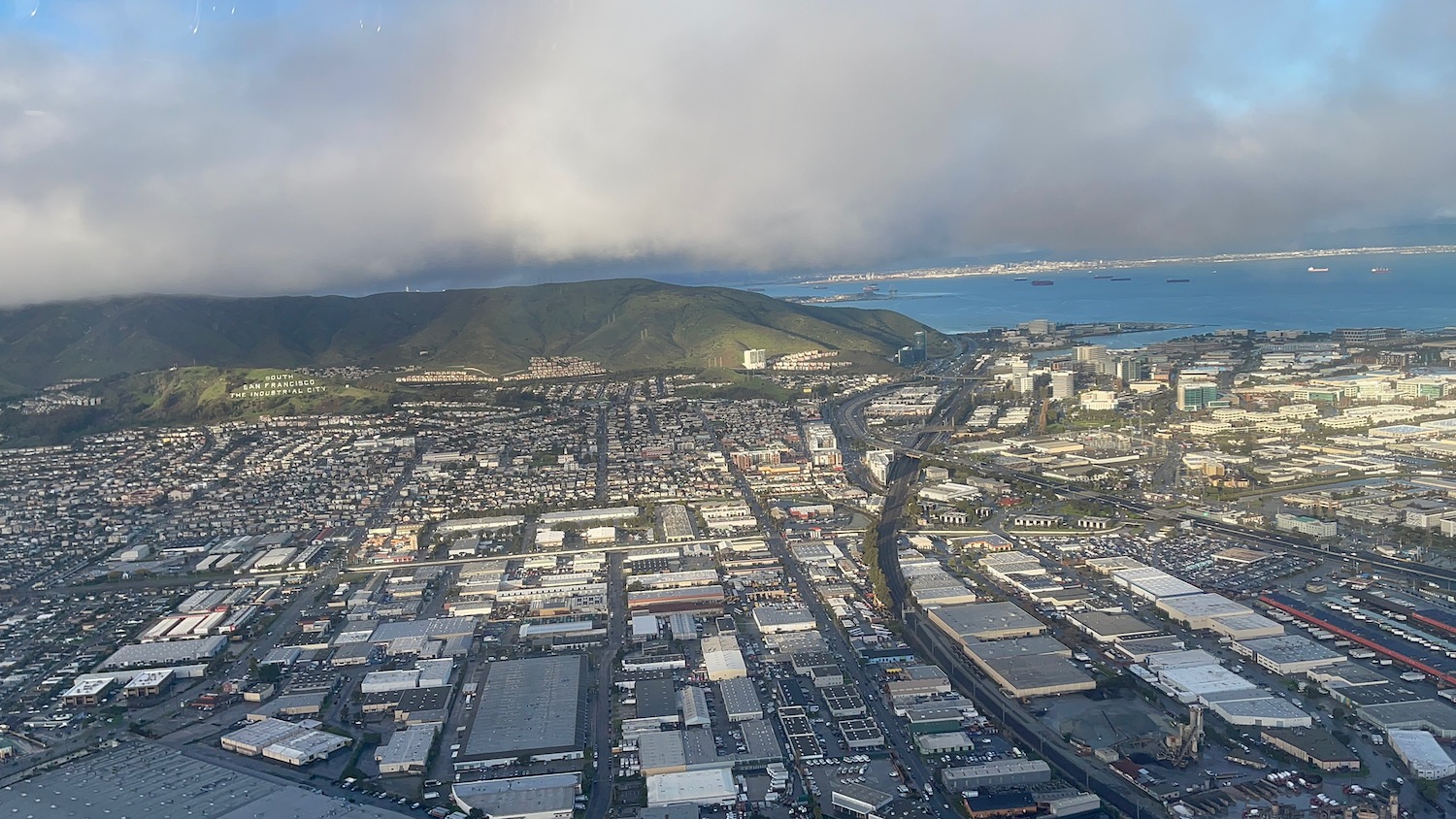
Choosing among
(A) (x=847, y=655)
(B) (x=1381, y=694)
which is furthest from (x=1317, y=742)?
(A) (x=847, y=655)

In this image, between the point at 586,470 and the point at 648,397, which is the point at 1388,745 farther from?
the point at 648,397

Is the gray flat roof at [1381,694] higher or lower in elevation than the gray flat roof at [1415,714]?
lower

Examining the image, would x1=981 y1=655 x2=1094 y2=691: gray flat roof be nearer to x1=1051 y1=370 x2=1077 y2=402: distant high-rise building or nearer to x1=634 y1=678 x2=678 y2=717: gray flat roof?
x1=634 y1=678 x2=678 y2=717: gray flat roof

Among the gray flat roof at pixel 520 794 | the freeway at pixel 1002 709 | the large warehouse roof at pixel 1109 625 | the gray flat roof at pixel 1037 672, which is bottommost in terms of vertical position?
the freeway at pixel 1002 709

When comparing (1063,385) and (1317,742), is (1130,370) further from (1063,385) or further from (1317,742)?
(1317,742)

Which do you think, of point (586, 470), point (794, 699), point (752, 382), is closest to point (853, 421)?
point (752, 382)

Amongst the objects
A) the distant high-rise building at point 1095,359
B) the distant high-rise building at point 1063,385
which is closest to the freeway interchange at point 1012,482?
the distant high-rise building at point 1063,385

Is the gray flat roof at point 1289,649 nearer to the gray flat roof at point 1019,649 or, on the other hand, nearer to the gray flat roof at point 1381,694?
the gray flat roof at point 1381,694
